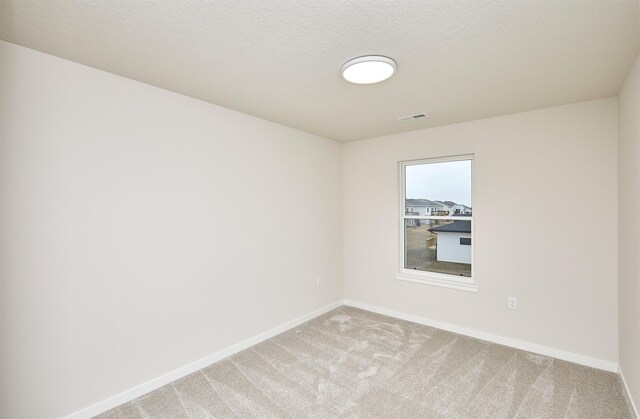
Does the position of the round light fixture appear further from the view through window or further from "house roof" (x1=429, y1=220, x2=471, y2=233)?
"house roof" (x1=429, y1=220, x2=471, y2=233)

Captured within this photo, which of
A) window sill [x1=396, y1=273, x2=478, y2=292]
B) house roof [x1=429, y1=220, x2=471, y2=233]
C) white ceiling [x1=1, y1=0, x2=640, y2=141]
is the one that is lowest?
window sill [x1=396, y1=273, x2=478, y2=292]

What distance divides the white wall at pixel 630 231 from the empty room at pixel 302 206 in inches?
1.5

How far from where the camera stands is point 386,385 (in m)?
2.49

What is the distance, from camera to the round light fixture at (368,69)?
196 cm

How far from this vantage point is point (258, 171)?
10.9 ft

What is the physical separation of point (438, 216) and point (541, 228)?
3.50 ft

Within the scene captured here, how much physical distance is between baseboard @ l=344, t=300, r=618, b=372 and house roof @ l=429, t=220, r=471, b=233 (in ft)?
3.58

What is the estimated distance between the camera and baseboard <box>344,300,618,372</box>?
9.00ft

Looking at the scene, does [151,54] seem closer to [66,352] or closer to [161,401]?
[66,352]

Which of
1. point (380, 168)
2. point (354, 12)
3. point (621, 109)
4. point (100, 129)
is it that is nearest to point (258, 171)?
point (100, 129)

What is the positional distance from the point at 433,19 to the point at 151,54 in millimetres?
1693

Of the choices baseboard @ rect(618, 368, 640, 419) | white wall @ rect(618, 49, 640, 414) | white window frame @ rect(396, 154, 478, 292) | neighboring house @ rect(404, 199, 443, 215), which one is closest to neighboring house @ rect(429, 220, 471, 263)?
white window frame @ rect(396, 154, 478, 292)

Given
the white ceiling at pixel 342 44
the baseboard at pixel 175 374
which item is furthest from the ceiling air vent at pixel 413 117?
the baseboard at pixel 175 374

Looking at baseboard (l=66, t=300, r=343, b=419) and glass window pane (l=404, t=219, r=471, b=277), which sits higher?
glass window pane (l=404, t=219, r=471, b=277)
